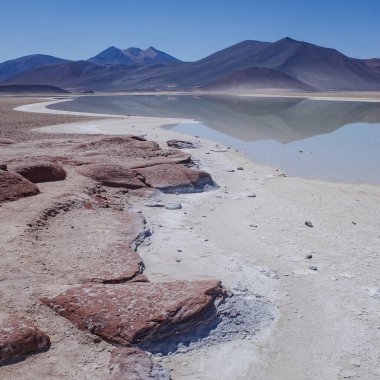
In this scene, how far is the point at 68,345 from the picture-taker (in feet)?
10.2

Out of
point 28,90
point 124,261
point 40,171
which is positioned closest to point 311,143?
point 40,171

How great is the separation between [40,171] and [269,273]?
3.71 meters

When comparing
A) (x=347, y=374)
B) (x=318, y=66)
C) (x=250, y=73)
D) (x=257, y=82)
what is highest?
(x=318, y=66)

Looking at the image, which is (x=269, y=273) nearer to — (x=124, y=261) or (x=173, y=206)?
(x=124, y=261)

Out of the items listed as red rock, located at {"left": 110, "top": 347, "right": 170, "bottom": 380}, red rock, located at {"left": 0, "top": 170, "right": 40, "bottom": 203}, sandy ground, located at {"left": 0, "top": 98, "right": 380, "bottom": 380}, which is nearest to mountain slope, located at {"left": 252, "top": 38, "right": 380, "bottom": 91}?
sandy ground, located at {"left": 0, "top": 98, "right": 380, "bottom": 380}

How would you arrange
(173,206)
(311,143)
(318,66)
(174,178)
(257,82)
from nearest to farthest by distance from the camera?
(173,206) → (174,178) → (311,143) → (257,82) → (318,66)

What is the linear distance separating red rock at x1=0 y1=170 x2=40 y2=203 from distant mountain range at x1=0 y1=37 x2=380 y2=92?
286 feet

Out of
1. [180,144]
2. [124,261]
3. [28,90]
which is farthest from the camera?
[28,90]

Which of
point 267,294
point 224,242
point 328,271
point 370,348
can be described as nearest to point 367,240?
point 328,271

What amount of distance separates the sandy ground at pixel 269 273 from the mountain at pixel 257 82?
8935 centimetres

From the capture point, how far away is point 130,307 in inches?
134

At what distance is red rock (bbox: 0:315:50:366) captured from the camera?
9.52 feet

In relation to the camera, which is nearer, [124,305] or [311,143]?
[124,305]

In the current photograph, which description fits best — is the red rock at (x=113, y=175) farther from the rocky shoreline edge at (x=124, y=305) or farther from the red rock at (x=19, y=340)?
the red rock at (x=19, y=340)
